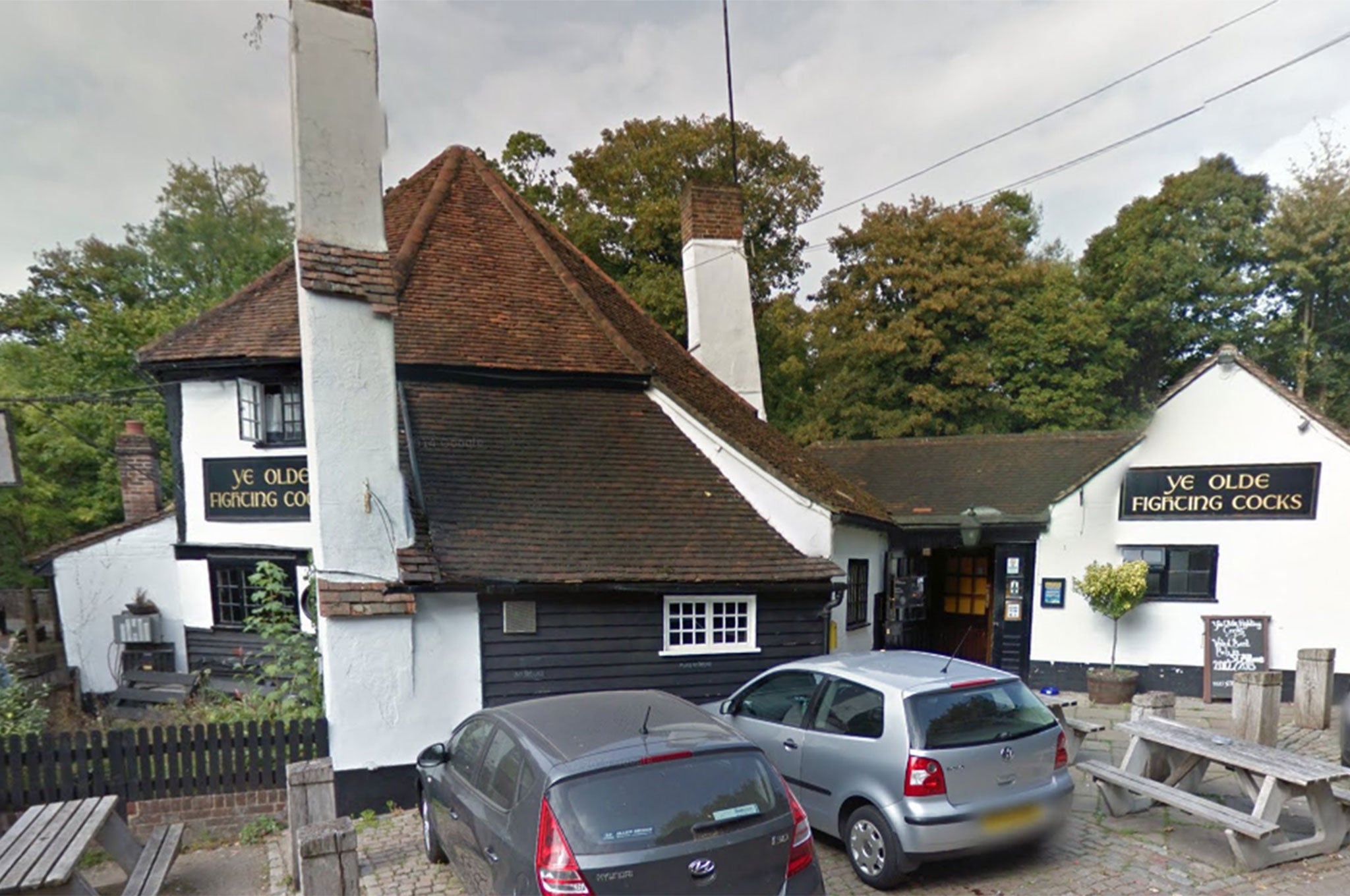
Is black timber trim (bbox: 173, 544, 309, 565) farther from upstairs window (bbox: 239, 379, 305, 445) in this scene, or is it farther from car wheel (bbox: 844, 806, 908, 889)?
car wheel (bbox: 844, 806, 908, 889)

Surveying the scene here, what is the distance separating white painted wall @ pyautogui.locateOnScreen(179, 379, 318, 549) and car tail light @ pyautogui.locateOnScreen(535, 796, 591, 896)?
9467 millimetres

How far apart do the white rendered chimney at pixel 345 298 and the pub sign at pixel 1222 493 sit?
1138 centimetres

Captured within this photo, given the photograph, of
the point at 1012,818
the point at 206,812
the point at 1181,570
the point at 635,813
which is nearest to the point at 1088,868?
the point at 1012,818

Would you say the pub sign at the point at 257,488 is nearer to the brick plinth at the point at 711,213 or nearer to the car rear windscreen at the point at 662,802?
the brick plinth at the point at 711,213

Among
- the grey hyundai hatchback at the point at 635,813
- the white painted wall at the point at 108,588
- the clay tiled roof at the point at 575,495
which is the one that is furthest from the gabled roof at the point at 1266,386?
the white painted wall at the point at 108,588

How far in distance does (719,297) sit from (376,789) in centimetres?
1096

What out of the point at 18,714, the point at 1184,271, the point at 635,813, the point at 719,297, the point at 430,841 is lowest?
the point at 430,841

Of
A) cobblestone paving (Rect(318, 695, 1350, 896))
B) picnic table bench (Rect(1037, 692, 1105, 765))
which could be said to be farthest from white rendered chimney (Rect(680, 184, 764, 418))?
cobblestone paving (Rect(318, 695, 1350, 896))

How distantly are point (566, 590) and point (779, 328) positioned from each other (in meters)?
18.4

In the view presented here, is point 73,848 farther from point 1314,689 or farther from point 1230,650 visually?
point 1230,650

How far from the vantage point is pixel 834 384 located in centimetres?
2417

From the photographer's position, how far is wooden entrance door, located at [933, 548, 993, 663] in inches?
555

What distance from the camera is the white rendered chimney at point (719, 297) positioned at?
14.7 meters

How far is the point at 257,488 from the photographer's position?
459 inches
